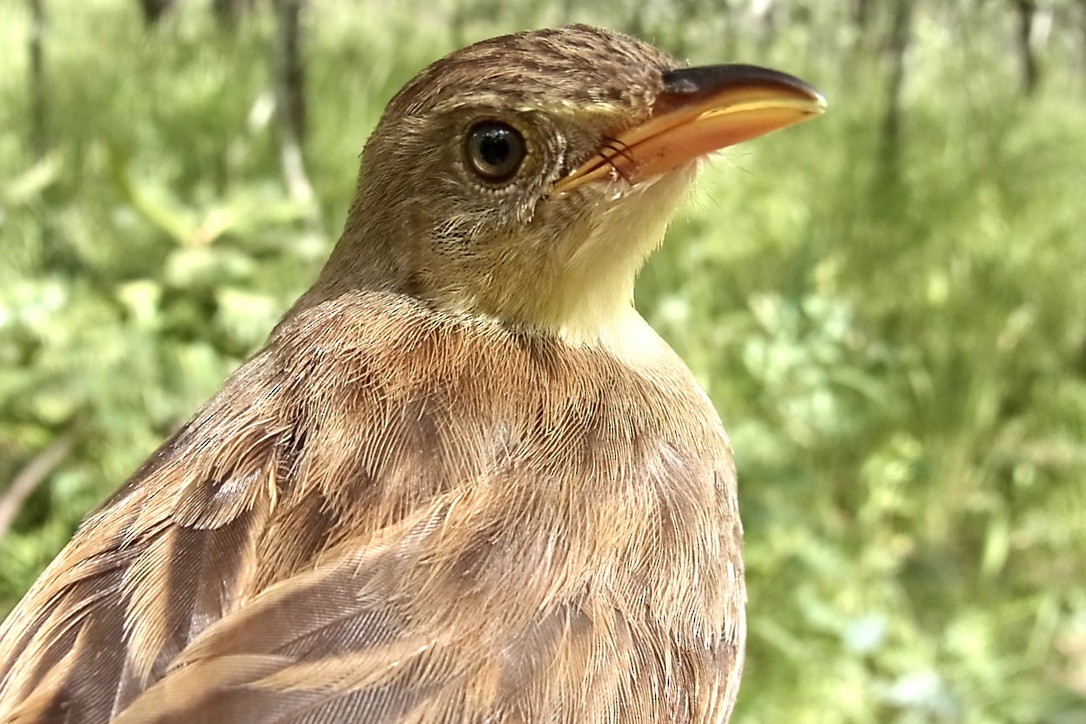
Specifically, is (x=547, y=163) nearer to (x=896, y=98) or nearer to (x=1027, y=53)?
(x=896, y=98)

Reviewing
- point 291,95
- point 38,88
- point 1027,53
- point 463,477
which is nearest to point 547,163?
point 463,477

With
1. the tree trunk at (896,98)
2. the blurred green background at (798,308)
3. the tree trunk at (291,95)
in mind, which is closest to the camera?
the blurred green background at (798,308)

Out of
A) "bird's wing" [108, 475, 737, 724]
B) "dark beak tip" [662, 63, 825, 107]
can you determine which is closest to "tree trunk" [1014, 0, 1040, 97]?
"dark beak tip" [662, 63, 825, 107]

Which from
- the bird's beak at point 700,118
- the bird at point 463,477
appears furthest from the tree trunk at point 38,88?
the bird's beak at point 700,118

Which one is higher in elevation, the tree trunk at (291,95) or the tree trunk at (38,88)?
the tree trunk at (291,95)

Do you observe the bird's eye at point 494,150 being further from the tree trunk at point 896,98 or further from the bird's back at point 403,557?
the tree trunk at point 896,98

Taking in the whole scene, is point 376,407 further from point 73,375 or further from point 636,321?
point 73,375

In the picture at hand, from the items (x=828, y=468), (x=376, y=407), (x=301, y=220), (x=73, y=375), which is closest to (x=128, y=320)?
(x=73, y=375)
